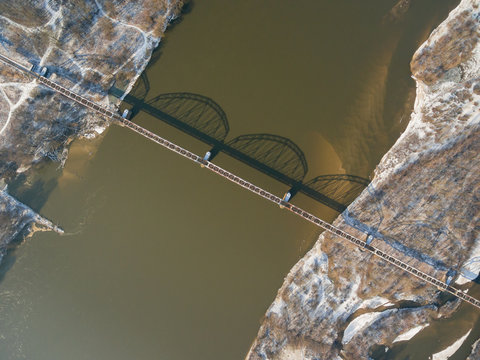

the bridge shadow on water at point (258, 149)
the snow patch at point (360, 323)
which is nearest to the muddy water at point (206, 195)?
the bridge shadow on water at point (258, 149)

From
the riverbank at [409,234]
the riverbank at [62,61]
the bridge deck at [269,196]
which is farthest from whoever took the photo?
the riverbank at [62,61]

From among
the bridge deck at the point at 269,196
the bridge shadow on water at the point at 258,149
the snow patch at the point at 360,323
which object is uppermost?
the bridge shadow on water at the point at 258,149

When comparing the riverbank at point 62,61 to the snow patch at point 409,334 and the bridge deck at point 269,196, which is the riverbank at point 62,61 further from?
the snow patch at point 409,334

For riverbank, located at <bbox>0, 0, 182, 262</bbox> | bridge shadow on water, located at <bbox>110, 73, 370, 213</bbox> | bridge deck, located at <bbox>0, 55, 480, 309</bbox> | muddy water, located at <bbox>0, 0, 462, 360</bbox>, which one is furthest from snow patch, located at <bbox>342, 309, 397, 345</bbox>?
riverbank, located at <bbox>0, 0, 182, 262</bbox>

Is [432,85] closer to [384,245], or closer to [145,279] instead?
[384,245]

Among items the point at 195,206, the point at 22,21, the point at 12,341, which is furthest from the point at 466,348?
the point at 22,21

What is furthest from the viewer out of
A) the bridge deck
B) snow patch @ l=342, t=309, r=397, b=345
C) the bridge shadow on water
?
snow patch @ l=342, t=309, r=397, b=345

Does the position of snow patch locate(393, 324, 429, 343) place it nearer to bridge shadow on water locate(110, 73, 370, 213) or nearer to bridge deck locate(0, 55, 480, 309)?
bridge deck locate(0, 55, 480, 309)
